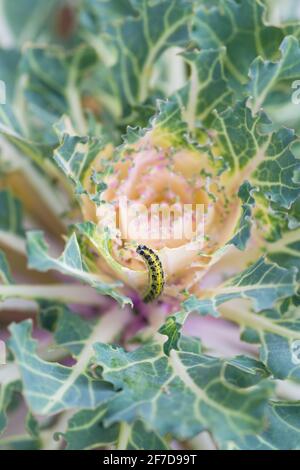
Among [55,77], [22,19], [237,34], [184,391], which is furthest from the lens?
[22,19]

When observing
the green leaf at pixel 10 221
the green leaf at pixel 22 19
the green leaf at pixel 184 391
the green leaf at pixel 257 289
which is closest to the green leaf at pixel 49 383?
the green leaf at pixel 184 391

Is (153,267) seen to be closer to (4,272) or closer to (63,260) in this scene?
(63,260)

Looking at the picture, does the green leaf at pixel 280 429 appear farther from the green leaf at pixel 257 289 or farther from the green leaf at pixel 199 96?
the green leaf at pixel 199 96

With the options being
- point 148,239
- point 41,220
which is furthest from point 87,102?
point 148,239

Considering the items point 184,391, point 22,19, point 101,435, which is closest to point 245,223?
point 184,391

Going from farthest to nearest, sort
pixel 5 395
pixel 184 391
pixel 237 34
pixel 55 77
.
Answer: pixel 55 77 < pixel 237 34 < pixel 5 395 < pixel 184 391
